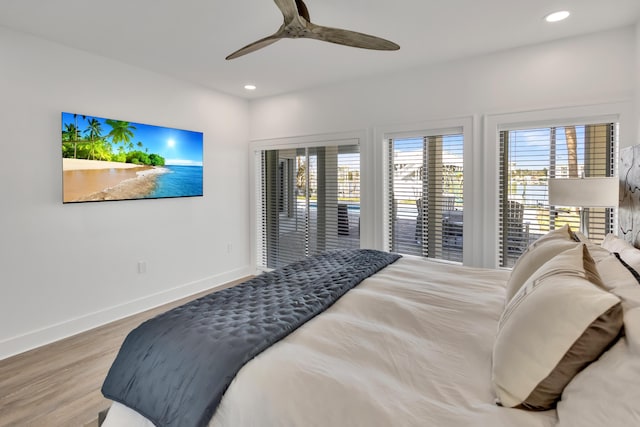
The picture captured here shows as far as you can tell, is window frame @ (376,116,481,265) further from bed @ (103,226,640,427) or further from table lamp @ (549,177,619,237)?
bed @ (103,226,640,427)

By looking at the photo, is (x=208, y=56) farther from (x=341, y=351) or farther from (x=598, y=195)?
(x=598, y=195)

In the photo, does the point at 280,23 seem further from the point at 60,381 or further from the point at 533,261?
the point at 60,381

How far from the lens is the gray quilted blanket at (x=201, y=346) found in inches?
47.6

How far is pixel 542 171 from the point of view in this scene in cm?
316

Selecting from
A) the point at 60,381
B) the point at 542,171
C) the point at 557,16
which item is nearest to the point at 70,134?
the point at 60,381

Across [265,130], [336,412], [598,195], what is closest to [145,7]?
[265,130]

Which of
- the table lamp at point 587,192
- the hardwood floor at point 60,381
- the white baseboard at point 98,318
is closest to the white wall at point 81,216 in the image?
the white baseboard at point 98,318

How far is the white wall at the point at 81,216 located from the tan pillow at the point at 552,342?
11.6ft

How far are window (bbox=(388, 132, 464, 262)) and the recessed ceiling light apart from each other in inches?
46.5

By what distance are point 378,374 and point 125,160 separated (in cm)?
337

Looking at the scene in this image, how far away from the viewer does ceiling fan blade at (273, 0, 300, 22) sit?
1.76 meters

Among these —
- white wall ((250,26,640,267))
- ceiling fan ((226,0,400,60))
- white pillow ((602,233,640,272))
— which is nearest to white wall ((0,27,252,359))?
white wall ((250,26,640,267))

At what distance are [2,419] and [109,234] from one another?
1768 millimetres

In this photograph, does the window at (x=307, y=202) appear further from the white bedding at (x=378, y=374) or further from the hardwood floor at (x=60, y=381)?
the white bedding at (x=378, y=374)
